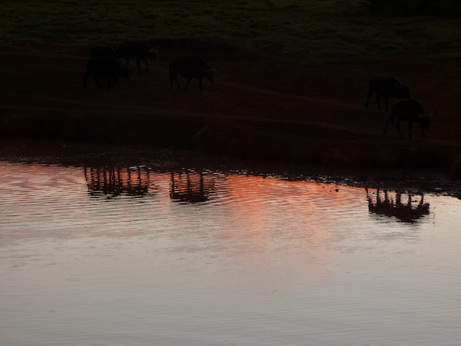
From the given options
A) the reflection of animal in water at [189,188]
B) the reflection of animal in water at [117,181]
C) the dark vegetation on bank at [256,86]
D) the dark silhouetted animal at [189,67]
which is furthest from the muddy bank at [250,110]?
the reflection of animal in water at [117,181]

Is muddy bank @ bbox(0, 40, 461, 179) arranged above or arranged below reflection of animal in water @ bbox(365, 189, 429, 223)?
above

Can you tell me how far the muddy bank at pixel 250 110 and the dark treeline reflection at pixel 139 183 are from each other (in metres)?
3.00

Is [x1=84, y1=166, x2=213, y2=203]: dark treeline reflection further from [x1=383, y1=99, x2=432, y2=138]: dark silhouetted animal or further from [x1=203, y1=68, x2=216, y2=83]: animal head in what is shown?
[x1=203, y1=68, x2=216, y2=83]: animal head

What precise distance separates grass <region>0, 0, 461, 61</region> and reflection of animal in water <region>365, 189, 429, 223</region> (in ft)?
62.5

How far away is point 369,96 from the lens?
108ft

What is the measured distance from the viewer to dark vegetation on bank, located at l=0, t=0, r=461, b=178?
2856 centimetres

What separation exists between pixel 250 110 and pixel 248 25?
1805 cm

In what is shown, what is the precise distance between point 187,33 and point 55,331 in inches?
1392

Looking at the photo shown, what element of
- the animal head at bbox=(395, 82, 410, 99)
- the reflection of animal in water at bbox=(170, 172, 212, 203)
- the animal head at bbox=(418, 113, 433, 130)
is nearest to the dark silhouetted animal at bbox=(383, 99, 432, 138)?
the animal head at bbox=(418, 113, 433, 130)

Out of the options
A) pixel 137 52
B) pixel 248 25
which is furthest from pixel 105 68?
pixel 248 25

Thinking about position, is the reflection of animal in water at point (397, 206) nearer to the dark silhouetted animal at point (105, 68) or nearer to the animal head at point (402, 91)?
the animal head at point (402, 91)

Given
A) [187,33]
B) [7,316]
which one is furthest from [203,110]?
[7,316]

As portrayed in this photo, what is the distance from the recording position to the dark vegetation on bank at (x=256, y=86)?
93.7ft

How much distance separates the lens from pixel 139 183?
25.4 metres
